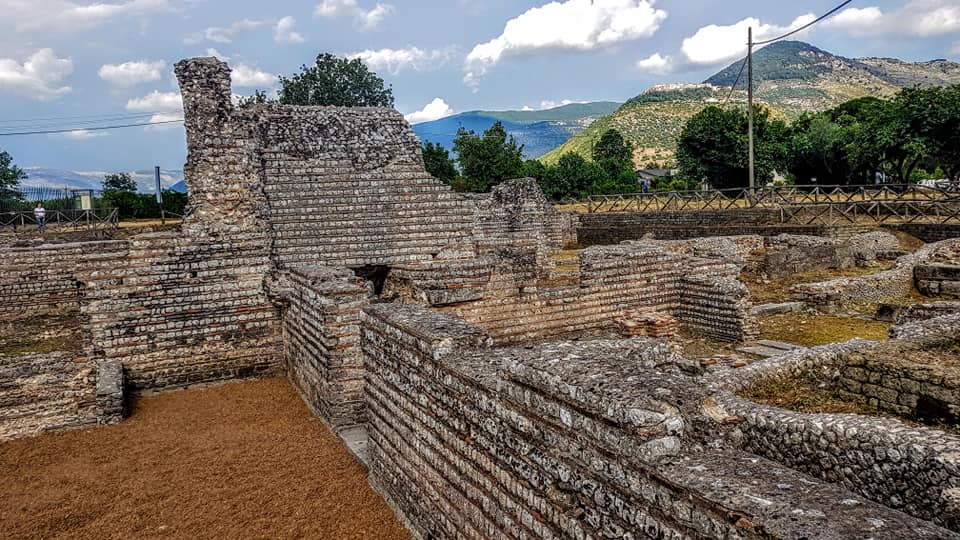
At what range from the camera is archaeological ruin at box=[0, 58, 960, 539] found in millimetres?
2748

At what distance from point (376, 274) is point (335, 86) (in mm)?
52787

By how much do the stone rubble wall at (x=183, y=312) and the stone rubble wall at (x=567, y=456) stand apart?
481cm

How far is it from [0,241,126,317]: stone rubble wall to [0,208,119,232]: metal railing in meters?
12.7

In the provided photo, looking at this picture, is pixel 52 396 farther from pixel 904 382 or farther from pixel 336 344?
pixel 904 382

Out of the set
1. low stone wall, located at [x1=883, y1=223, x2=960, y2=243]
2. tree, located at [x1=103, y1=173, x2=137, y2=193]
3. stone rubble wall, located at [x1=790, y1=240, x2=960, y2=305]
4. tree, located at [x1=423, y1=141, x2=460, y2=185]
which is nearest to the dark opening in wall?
stone rubble wall, located at [x1=790, y1=240, x2=960, y2=305]

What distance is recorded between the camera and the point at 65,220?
3250 cm

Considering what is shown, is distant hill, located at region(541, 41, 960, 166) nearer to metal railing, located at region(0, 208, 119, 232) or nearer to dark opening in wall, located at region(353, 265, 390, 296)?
metal railing, located at region(0, 208, 119, 232)

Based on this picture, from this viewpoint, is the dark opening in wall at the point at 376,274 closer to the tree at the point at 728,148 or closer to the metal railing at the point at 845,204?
the metal railing at the point at 845,204

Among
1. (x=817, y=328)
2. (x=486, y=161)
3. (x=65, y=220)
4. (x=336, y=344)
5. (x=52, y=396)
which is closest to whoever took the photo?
(x=336, y=344)

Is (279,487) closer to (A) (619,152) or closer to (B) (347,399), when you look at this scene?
(B) (347,399)

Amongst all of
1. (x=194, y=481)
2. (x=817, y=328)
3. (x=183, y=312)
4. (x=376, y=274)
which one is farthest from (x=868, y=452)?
(x=376, y=274)

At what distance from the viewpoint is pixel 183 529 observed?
17.6ft

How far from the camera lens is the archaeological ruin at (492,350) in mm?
2748

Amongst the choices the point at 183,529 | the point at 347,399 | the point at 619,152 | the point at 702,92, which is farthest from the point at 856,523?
the point at 702,92
